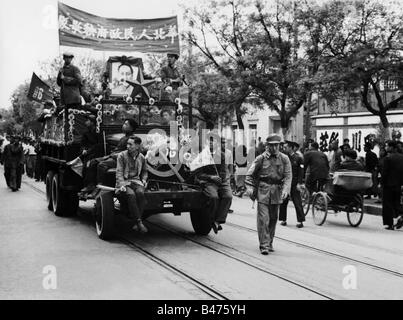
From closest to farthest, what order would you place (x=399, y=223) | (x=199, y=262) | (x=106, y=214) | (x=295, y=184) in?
(x=199, y=262) → (x=106, y=214) → (x=399, y=223) → (x=295, y=184)

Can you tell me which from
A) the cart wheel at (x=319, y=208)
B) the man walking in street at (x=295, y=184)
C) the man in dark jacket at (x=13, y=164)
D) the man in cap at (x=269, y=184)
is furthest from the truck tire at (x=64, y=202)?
the man in dark jacket at (x=13, y=164)

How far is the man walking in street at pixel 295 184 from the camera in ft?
36.4

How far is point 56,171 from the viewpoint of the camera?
40.9 ft

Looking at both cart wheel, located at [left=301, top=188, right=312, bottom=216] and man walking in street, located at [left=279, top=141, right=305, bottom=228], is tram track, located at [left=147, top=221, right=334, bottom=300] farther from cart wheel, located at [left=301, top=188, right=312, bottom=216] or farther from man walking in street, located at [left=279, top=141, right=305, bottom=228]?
cart wheel, located at [left=301, top=188, right=312, bottom=216]

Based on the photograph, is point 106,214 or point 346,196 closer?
point 106,214

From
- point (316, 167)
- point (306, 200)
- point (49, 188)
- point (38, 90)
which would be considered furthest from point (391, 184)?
point (38, 90)

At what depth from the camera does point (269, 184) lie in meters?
8.22

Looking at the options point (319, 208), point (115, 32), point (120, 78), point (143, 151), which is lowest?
point (319, 208)

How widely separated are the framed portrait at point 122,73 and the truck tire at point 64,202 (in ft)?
7.94

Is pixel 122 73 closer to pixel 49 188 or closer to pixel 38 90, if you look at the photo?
pixel 49 188

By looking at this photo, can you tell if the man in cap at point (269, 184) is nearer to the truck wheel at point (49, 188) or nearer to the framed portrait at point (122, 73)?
the framed portrait at point (122, 73)

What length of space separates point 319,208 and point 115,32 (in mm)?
6054

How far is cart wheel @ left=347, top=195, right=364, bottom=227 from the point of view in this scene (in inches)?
445
